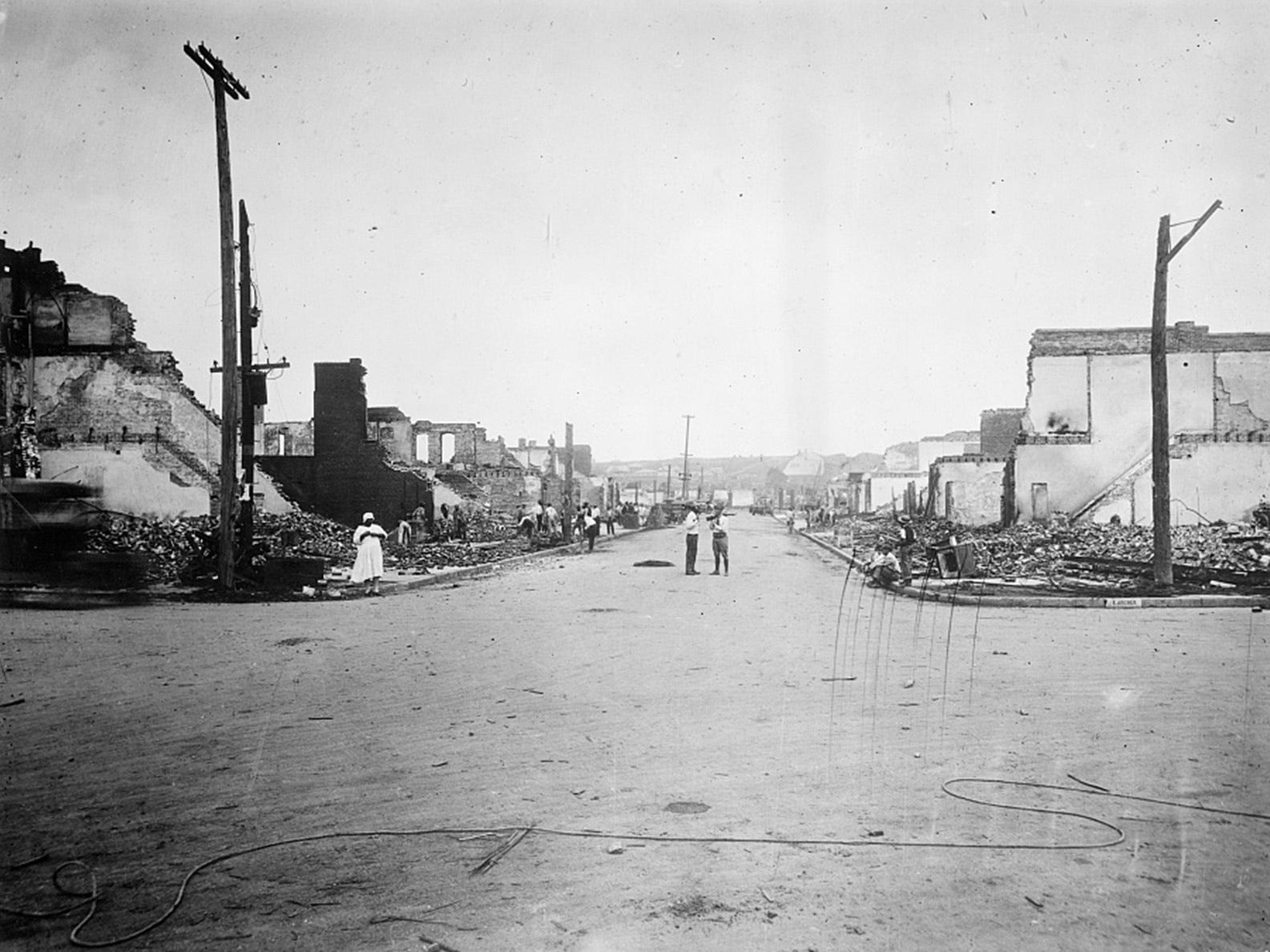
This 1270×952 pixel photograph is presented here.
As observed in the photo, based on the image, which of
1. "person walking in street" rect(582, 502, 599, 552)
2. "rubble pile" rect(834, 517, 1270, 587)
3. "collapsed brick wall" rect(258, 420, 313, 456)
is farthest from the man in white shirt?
"collapsed brick wall" rect(258, 420, 313, 456)

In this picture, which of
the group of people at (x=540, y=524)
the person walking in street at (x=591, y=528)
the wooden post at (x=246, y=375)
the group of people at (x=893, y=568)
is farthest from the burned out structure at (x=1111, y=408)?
the wooden post at (x=246, y=375)

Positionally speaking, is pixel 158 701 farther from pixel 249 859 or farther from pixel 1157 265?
pixel 1157 265

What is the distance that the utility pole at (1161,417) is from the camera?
15.2 metres

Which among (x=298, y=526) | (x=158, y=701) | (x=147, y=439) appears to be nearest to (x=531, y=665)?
(x=158, y=701)

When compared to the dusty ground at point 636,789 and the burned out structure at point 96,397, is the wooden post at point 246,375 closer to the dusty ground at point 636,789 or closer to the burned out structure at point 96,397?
the dusty ground at point 636,789

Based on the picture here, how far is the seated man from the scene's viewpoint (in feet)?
58.4

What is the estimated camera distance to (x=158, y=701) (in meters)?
7.07

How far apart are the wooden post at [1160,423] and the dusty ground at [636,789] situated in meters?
5.97

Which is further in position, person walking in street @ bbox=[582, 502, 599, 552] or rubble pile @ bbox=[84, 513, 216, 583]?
person walking in street @ bbox=[582, 502, 599, 552]

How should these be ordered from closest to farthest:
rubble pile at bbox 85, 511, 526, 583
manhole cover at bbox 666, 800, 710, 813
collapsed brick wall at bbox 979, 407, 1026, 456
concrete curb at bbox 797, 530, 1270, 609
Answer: manhole cover at bbox 666, 800, 710, 813 < concrete curb at bbox 797, 530, 1270, 609 < rubble pile at bbox 85, 511, 526, 583 < collapsed brick wall at bbox 979, 407, 1026, 456

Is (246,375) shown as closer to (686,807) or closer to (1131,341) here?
(686,807)

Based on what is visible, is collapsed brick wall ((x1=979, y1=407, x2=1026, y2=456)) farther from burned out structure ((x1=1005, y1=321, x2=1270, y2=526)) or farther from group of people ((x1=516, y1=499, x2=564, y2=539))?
group of people ((x1=516, y1=499, x2=564, y2=539))

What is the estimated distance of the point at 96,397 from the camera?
2830cm

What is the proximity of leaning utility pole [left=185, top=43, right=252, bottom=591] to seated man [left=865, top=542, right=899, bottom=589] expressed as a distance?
1205 cm
